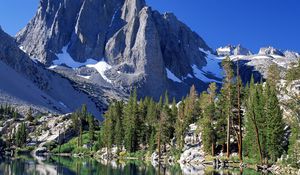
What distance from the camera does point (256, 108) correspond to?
64.6m

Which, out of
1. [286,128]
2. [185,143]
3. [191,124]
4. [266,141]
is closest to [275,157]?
[266,141]

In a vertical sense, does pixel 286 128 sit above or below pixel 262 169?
above

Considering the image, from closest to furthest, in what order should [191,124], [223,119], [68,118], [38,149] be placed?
[223,119], [191,124], [38,149], [68,118]

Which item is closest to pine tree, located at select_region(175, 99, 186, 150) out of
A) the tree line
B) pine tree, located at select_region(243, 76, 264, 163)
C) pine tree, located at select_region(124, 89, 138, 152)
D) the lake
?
the tree line

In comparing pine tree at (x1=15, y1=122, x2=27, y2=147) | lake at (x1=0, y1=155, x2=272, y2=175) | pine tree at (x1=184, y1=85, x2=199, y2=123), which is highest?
pine tree at (x1=184, y1=85, x2=199, y2=123)

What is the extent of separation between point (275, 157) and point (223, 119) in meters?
13.7

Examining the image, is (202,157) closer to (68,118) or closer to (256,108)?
(256,108)

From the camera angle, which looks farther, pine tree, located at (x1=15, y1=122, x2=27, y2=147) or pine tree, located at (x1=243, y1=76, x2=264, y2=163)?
pine tree, located at (x1=15, y1=122, x2=27, y2=147)

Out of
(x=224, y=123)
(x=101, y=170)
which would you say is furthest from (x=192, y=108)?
(x=101, y=170)

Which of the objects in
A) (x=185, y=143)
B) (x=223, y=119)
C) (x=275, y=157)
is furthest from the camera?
(x=185, y=143)

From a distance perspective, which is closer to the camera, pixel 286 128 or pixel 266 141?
pixel 266 141

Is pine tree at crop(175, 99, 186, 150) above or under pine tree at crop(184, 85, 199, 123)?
under

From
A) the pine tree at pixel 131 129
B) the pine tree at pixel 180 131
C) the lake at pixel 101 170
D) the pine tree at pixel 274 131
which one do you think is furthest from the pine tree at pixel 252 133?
the pine tree at pixel 131 129

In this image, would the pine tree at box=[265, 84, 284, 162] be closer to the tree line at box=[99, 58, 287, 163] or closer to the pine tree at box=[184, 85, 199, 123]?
the tree line at box=[99, 58, 287, 163]
